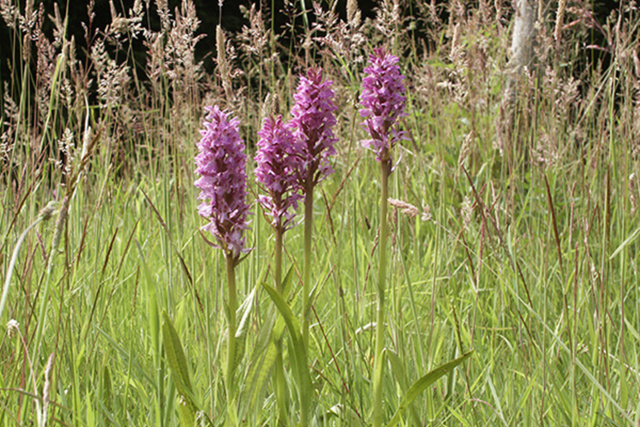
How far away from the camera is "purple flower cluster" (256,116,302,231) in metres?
0.94

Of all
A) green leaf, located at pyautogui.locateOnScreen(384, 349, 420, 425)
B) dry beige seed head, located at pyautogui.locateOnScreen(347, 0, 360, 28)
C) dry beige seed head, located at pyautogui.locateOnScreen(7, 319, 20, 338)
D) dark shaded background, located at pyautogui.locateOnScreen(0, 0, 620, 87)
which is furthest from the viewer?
dark shaded background, located at pyautogui.locateOnScreen(0, 0, 620, 87)

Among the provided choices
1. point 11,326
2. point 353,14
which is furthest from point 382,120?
point 353,14

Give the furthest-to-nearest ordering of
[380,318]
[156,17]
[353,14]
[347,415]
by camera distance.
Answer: [156,17]
[353,14]
[347,415]
[380,318]

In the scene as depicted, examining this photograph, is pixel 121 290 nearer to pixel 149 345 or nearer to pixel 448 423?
pixel 149 345

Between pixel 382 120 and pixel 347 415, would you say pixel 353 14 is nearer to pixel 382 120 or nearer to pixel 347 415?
pixel 382 120

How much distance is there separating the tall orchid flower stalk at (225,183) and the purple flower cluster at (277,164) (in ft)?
0.12

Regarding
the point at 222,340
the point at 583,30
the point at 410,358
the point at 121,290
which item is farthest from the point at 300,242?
the point at 583,30

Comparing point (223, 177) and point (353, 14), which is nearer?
point (223, 177)

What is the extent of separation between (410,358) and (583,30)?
7.05 ft

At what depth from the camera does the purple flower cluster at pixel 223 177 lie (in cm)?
90

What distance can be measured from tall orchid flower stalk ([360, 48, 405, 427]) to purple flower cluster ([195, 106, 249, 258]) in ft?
0.76

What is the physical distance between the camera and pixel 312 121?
3.15 ft

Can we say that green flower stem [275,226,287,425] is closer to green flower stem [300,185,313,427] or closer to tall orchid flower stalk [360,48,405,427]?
green flower stem [300,185,313,427]

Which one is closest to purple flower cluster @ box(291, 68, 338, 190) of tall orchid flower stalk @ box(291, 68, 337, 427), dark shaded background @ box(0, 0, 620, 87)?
tall orchid flower stalk @ box(291, 68, 337, 427)
